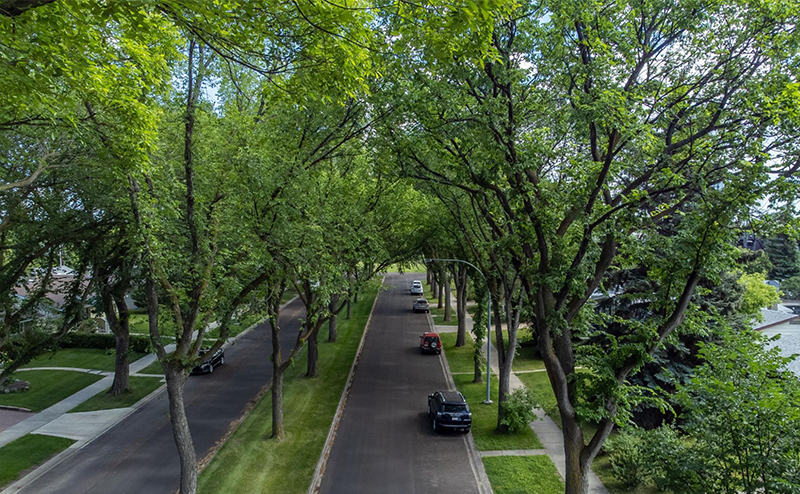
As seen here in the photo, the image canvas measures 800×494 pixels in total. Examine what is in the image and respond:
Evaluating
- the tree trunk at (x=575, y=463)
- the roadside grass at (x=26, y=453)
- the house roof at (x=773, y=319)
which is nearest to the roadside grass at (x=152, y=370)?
the roadside grass at (x=26, y=453)

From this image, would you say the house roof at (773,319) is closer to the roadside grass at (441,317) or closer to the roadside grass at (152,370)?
the roadside grass at (441,317)

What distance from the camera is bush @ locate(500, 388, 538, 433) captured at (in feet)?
54.5

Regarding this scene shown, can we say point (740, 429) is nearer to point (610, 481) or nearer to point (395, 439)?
point (610, 481)

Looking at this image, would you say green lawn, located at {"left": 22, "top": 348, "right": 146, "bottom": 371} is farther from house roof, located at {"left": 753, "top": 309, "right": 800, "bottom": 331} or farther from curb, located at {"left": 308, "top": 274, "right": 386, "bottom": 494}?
house roof, located at {"left": 753, "top": 309, "right": 800, "bottom": 331}

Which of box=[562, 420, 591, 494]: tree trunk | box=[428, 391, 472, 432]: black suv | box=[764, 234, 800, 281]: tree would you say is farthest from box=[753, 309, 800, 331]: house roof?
box=[764, 234, 800, 281]: tree

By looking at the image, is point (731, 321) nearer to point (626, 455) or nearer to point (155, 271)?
point (626, 455)

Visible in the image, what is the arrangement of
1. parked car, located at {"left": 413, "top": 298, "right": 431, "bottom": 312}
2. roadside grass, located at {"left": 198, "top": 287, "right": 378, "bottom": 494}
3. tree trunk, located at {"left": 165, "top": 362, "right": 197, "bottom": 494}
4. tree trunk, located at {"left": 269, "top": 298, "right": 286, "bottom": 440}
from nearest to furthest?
tree trunk, located at {"left": 165, "top": 362, "right": 197, "bottom": 494} → roadside grass, located at {"left": 198, "top": 287, "right": 378, "bottom": 494} → tree trunk, located at {"left": 269, "top": 298, "right": 286, "bottom": 440} → parked car, located at {"left": 413, "top": 298, "right": 431, "bottom": 312}

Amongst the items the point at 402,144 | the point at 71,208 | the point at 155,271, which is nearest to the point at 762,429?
the point at 402,144

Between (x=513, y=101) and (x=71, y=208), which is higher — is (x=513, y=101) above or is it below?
above

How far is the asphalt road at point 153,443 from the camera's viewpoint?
46.7ft

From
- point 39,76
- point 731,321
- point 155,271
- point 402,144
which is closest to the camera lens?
point 39,76

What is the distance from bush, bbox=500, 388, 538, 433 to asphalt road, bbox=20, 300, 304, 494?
1056 cm

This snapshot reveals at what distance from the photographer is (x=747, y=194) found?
318 inches

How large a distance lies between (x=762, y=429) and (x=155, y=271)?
12133 millimetres
